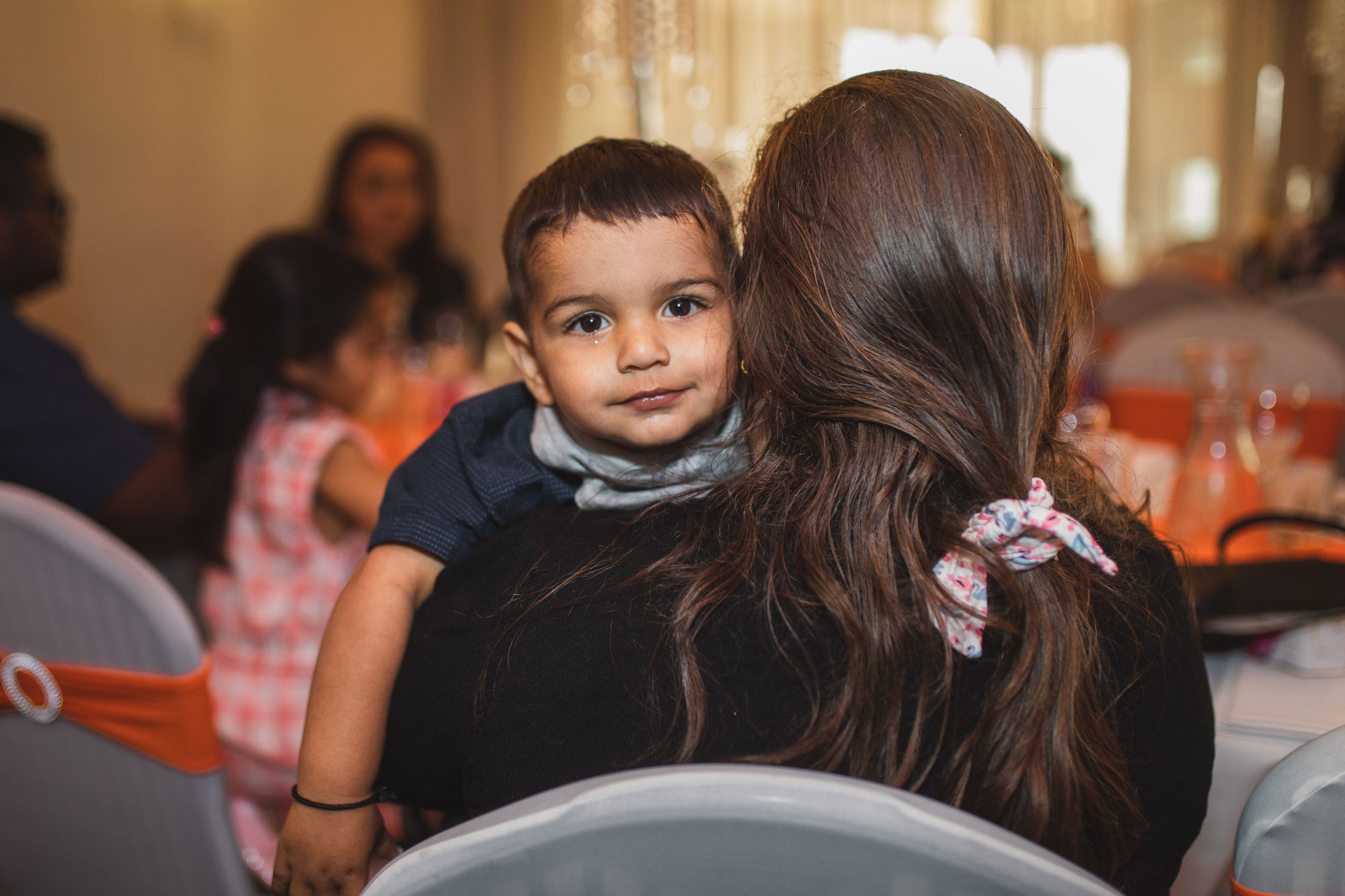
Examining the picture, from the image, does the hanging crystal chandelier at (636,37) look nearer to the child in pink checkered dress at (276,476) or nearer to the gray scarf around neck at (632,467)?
the child in pink checkered dress at (276,476)

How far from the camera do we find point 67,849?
99 centimetres

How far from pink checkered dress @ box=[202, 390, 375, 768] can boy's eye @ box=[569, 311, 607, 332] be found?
737 mm

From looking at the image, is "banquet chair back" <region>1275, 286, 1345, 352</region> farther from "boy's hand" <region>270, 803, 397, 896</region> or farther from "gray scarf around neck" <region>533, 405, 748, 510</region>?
"boy's hand" <region>270, 803, 397, 896</region>

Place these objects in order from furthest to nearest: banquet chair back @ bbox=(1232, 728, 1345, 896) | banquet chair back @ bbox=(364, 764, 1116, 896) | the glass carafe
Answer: the glass carafe → banquet chair back @ bbox=(1232, 728, 1345, 896) → banquet chair back @ bbox=(364, 764, 1116, 896)


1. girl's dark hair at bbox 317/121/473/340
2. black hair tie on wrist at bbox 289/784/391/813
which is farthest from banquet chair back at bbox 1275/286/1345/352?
black hair tie on wrist at bbox 289/784/391/813

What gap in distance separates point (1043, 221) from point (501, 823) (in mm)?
495

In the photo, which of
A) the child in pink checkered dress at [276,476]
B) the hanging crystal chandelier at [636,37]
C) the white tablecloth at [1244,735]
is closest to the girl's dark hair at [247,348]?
the child in pink checkered dress at [276,476]

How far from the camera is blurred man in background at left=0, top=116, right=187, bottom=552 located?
1480mm

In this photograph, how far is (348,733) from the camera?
0.74m

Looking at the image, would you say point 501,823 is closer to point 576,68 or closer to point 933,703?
point 933,703

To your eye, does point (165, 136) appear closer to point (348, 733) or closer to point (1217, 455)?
point (348, 733)

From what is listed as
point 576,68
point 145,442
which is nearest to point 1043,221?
point 145,442

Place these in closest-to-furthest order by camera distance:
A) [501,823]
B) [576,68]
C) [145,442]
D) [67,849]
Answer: [501,823]
[67,849]
[145,442]
[576,68]

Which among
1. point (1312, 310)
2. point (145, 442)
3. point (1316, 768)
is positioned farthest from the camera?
point (1312, 310)
